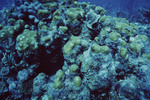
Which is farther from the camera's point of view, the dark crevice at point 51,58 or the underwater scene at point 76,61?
the dark crevice at point 51,58

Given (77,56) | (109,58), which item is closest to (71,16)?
(77,56)

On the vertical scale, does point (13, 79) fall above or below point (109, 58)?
below

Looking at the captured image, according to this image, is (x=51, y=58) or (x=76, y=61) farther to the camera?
(x=51, y=58)

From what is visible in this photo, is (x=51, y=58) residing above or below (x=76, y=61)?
below

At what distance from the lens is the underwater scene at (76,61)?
7.69 feet

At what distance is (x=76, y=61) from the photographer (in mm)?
2705

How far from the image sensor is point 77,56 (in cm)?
274

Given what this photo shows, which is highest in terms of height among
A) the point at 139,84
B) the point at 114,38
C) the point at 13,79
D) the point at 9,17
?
the point at 9,17

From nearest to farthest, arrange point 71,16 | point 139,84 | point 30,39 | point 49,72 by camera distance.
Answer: point 139,84 < point 30,39 < point 71,16 < point 49,72

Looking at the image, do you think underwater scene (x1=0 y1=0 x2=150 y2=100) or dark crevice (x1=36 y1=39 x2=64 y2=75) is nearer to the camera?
underwater scene (x1=0 y1=0 x2=150 y2=100)

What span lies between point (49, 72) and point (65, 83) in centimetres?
156

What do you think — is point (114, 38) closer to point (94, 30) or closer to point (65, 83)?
point (94, 30)

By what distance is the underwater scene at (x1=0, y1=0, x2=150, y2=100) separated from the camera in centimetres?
234

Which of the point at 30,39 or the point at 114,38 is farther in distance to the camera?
the point at 30,39
